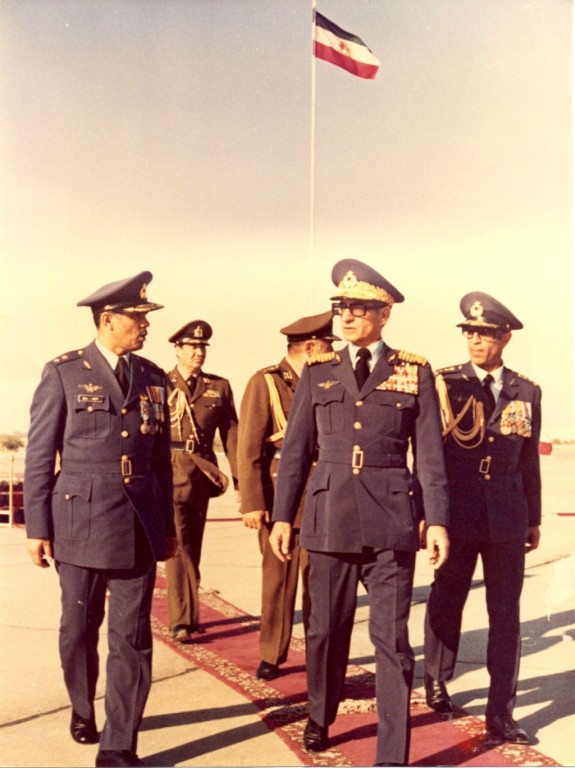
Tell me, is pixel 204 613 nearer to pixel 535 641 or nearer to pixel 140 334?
pixel 535 641

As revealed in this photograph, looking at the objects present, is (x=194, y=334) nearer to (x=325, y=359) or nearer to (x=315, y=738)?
(x=325, y=359)

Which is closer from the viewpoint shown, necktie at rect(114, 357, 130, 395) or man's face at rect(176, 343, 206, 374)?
necktie at rect(114, 357, 130, 395)

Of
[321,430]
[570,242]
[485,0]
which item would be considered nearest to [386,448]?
[321,430]

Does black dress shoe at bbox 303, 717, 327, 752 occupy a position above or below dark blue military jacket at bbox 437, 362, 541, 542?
below

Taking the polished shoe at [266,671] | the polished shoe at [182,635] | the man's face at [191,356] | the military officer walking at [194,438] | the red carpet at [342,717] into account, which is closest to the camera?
the red carpet at [342,717]

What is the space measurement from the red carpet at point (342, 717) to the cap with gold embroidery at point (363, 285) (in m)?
1.94

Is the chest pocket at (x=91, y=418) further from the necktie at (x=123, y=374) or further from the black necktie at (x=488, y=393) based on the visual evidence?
the black necktie at (x=488, y=393)

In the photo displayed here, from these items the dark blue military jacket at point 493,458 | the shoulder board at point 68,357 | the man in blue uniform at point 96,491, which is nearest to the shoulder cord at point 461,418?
the dark blue military jacket at point 493,458

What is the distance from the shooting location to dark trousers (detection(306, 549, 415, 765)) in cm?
470

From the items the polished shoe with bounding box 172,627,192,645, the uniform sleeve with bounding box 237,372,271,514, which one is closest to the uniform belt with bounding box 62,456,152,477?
the uniform sleeve with bounding box 237,372,271,514

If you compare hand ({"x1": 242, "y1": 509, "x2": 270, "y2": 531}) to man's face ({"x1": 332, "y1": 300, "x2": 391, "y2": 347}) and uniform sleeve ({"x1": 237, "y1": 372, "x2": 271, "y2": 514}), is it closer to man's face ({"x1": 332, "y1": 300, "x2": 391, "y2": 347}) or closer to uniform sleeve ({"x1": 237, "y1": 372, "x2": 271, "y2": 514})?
uniform sleeve ({"x1": 237, "y1": 372, "x2": 271, "y2": 514})

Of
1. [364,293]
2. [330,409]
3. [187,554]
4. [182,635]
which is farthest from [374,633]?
[187,554]

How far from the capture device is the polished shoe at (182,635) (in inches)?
280

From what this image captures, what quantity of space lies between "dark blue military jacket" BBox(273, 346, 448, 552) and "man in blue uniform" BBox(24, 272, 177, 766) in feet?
2.48
